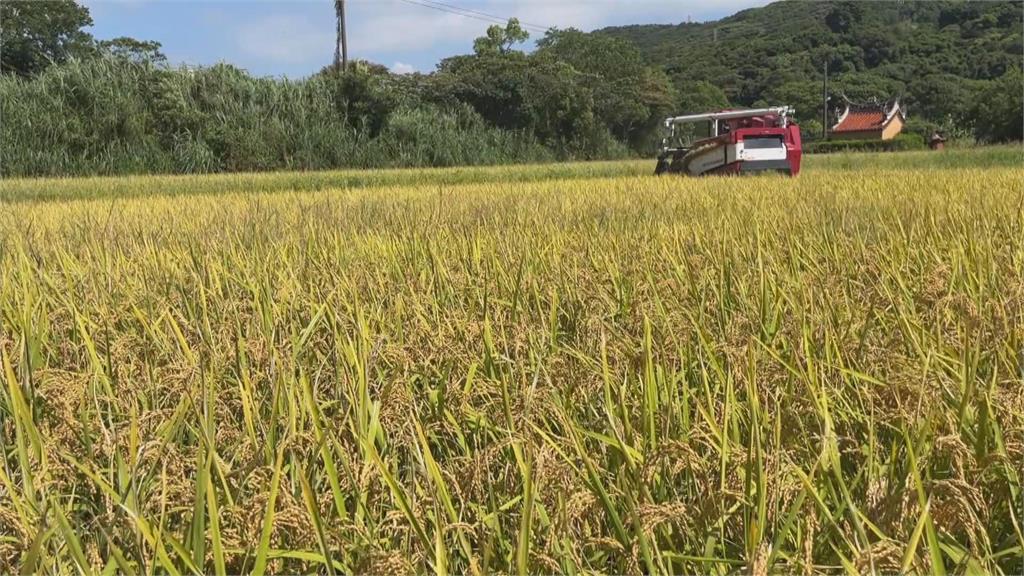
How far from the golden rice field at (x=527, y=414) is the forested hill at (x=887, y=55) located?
81.9 ft

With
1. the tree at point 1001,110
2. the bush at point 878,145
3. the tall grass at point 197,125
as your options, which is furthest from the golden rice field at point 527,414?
the bush at point 878,145

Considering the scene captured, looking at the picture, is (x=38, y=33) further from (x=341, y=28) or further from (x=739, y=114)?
(x=739, y=114)

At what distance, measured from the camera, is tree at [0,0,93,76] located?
18391 millimetres

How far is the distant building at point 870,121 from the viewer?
42594mm

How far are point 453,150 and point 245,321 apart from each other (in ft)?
48.5

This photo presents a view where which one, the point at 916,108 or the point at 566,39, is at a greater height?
the point at 566,39

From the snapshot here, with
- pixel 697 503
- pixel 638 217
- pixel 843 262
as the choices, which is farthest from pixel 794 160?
pixel 697 503

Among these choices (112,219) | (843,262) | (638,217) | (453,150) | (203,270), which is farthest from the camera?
(453,150)

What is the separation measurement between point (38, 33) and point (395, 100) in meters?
14.9

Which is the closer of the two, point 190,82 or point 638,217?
point 638,217

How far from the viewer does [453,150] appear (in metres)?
15.9

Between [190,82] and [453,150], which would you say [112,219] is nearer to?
[190,82]

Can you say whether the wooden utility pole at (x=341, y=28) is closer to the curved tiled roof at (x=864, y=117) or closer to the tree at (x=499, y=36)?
the tree at (x=499, y=36)

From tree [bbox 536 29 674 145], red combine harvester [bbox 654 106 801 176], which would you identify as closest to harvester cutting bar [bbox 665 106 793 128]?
red combine harvester [bbox 654 106 801 176]
